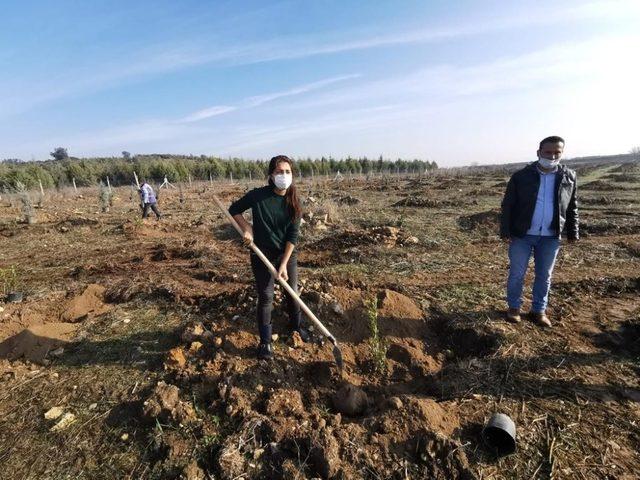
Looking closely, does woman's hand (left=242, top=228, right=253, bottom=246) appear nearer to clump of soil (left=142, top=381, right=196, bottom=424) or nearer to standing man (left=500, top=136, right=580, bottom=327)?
clump of soil (left=142, top=381, right=196, bottom=424)

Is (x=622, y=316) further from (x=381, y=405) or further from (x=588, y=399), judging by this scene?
(x=381, y=405)

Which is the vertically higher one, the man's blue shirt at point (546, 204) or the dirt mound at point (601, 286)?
the man's blue shirt at point (546, 204)

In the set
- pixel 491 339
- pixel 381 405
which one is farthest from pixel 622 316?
pixel 381 405

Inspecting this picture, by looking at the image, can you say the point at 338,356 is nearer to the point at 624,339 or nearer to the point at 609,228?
the point at 624,339

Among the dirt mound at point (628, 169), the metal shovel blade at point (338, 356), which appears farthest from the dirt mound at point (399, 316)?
the dirt mound at point (628, 169)

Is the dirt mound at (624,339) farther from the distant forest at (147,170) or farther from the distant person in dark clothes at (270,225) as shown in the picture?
the distant forest at (147,170)

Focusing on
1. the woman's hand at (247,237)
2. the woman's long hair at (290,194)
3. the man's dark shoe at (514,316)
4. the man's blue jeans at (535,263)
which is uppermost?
the woman's long hair at (290,194)

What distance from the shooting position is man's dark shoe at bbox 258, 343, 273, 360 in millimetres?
3186

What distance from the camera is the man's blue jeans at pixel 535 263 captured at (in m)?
3.60

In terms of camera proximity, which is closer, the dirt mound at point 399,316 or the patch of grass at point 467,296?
the dirt mound at point 399,316

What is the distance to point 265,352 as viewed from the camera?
3199 mm

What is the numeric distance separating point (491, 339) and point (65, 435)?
3.56 metres

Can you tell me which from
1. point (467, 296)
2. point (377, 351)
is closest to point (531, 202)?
point (467, 296)

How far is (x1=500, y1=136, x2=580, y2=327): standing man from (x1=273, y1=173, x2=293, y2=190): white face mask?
6.36 ft
